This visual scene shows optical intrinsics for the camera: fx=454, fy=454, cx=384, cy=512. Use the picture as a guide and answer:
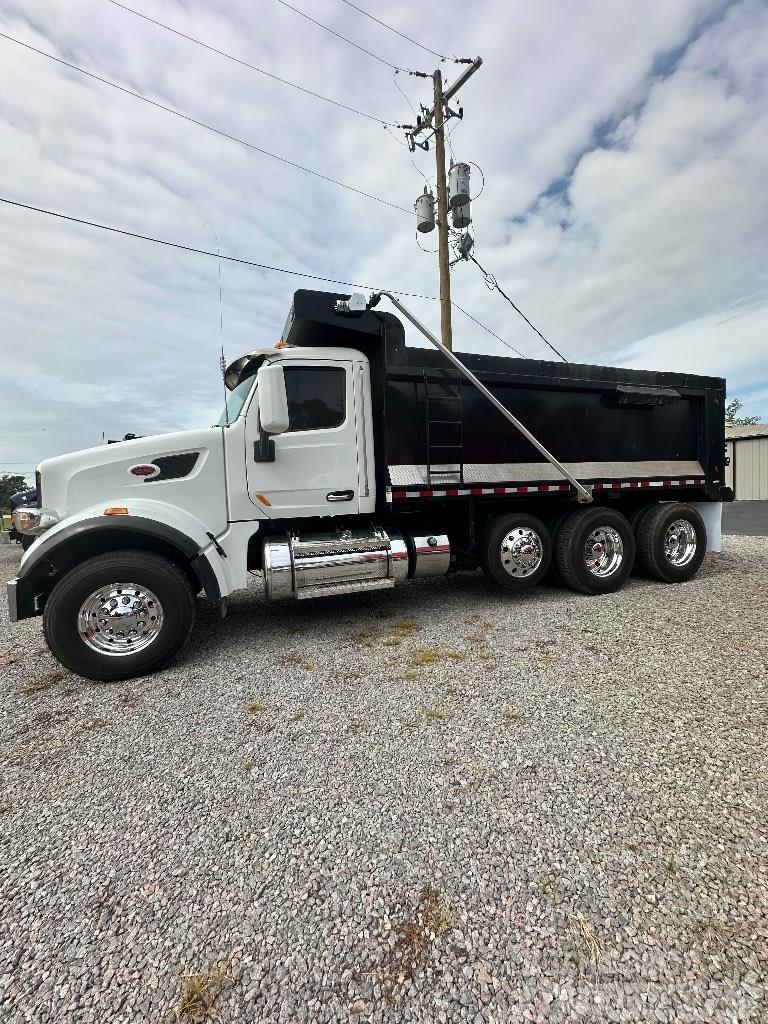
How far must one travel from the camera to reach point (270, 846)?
1.71 metres

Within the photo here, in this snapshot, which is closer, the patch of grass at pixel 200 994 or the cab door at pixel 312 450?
the patch of grass at pixel 200 994

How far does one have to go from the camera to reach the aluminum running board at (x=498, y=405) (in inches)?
161

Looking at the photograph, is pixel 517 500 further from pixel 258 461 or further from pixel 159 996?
pixel 159 996

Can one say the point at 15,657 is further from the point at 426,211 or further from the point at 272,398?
the point at 426,211

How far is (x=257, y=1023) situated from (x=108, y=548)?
3.02m

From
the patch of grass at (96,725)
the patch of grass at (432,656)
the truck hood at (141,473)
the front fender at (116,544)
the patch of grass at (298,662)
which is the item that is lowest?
the patch of grass at (96,725)

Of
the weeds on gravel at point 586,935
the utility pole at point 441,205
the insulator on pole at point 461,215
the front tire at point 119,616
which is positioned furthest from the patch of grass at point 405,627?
the insulator on pole at point 461,215

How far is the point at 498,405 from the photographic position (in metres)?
4.33

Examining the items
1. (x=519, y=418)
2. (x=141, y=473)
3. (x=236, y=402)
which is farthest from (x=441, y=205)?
(x=141, y=473)

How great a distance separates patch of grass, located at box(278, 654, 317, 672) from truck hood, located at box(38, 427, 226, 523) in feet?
4.19

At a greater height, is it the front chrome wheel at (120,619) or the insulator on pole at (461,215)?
the insulator on pole at (461,215)

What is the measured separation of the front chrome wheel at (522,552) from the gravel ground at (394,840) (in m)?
1.51

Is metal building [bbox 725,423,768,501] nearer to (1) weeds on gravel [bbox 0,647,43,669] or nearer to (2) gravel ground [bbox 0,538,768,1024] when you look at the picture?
(2) gravel ground [bbox 0,538,768,1024]

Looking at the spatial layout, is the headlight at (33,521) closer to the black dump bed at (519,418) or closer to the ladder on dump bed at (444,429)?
the black dump bed at (519,418)
